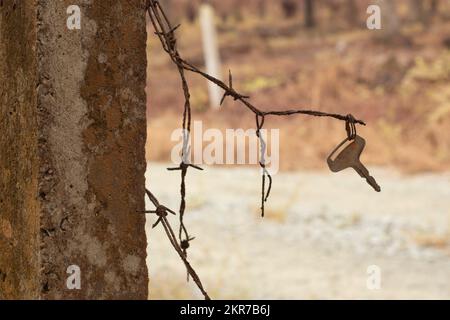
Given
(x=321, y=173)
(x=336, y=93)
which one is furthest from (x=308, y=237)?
(x=336, y=93)

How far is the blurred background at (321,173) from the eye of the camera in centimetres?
645

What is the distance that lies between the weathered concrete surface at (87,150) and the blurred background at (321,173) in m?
3.89

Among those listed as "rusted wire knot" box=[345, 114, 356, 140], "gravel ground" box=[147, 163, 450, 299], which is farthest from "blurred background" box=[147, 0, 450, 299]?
"rusted wire knot" box=[345, 114, 356, 140]

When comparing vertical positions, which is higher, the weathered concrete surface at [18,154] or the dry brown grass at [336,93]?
the dry brown grass at [336,93]

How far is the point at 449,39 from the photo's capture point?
15.5 meters

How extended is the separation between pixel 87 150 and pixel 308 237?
601 centimetres

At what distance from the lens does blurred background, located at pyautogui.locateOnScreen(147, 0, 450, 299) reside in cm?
645

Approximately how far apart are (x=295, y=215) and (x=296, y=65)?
7.62m

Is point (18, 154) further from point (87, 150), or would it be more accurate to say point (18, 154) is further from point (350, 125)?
point (350, 125)

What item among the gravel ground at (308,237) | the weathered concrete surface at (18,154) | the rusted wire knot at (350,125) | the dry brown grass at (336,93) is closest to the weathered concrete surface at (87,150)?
the weathered concrete surface at (18,154)

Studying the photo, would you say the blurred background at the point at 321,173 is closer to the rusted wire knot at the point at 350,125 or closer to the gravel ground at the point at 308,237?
the gravel ground at the point at 308,237

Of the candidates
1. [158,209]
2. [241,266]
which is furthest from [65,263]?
[241,266]

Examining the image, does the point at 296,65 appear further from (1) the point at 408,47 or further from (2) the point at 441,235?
(2) the point at 441,235

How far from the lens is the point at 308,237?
755 centimetres
